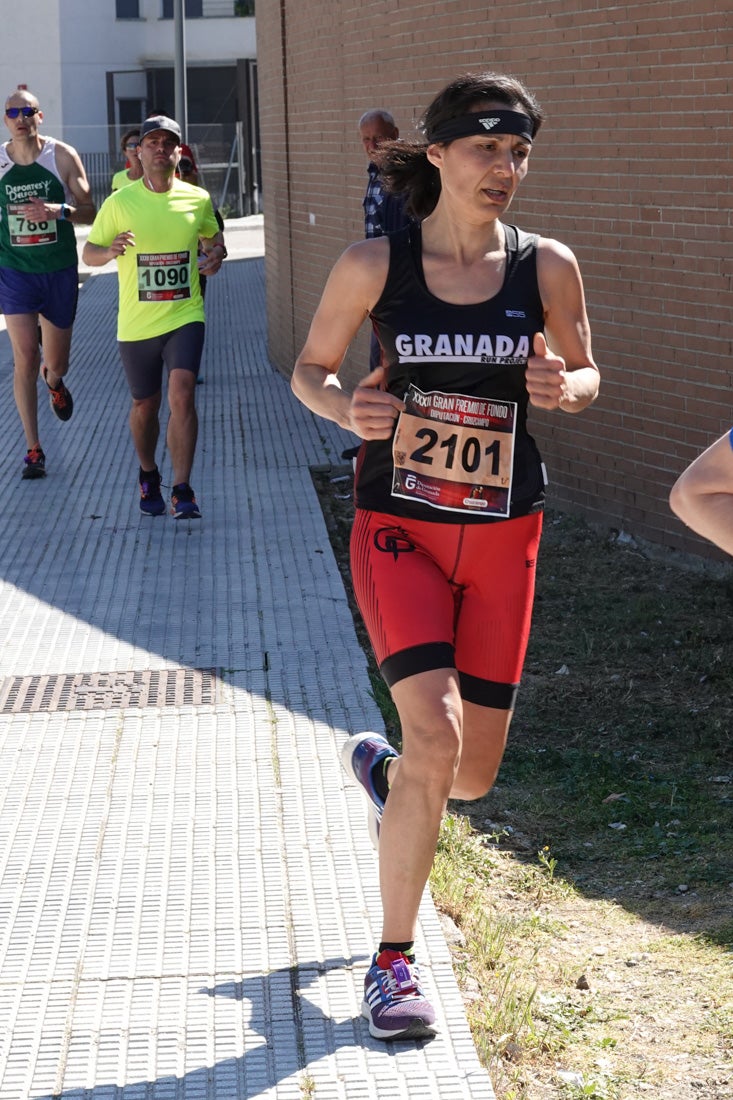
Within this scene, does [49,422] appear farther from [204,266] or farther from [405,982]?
[405,982]

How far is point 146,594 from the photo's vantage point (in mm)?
7648

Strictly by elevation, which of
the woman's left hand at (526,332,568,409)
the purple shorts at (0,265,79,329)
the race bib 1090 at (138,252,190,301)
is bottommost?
the purple shorts at (0,265,79,329)

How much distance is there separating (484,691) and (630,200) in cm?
487

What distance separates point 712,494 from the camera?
9.22 feet

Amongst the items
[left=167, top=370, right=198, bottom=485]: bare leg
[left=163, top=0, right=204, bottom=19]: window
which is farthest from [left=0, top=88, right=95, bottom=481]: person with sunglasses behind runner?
[left=163, top=0, right=204, bottom=19]: window

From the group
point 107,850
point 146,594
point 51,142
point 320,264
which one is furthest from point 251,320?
point 107,850

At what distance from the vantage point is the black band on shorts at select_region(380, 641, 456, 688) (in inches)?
146

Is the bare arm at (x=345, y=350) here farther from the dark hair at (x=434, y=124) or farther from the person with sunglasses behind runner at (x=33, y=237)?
the person with sunglasses behind runner at (x=33, y=237)

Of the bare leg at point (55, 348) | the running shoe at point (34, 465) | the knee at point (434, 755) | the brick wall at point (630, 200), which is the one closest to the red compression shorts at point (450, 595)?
the knee at point (434, 755)

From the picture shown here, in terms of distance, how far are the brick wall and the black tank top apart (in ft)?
12.8

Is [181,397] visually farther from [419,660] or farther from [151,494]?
[419,660]

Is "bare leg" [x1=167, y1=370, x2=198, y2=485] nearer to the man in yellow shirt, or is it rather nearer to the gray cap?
the man in yellow shirt

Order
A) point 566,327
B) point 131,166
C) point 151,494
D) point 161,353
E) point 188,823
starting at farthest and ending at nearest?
point 131,166, point 151,494, point 161,353, point 188,823, point 566,327

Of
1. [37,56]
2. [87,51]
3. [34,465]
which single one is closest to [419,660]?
[34,465]
